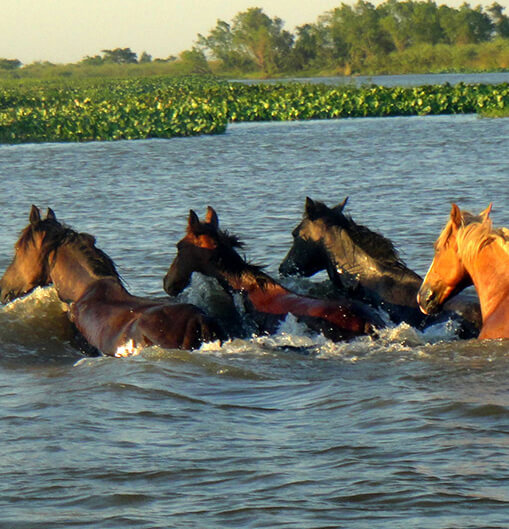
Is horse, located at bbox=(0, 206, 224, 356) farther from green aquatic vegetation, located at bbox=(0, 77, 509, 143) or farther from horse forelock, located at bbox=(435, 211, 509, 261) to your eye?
green aquatic vegetation, located at bbox=(0, 77, 509, 143)

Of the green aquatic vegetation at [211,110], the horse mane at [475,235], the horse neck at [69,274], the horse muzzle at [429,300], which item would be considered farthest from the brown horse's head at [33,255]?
the green aquatic vegetation at [211,110]

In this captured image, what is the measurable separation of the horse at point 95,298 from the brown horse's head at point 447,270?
1.33 m

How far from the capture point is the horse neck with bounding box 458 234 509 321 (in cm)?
614

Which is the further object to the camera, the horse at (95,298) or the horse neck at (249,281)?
the horse neck at (249,281)

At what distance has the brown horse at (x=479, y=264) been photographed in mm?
6141

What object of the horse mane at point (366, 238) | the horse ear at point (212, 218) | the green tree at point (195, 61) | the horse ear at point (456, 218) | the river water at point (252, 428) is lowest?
the river water at point (252, 428)

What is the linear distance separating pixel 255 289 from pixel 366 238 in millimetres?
990

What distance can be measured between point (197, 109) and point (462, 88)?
10.8 meters

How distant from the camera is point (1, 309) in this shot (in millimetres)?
8555

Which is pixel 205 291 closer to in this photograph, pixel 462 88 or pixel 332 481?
pixel 332 481

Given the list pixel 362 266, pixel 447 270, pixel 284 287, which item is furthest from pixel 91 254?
pixel 447 270

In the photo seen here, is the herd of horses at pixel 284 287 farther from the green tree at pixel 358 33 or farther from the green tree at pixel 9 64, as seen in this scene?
the green tree at pixel 9 64

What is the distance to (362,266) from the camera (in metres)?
7.68

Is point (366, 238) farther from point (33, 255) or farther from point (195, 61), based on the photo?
point (195, 61)
